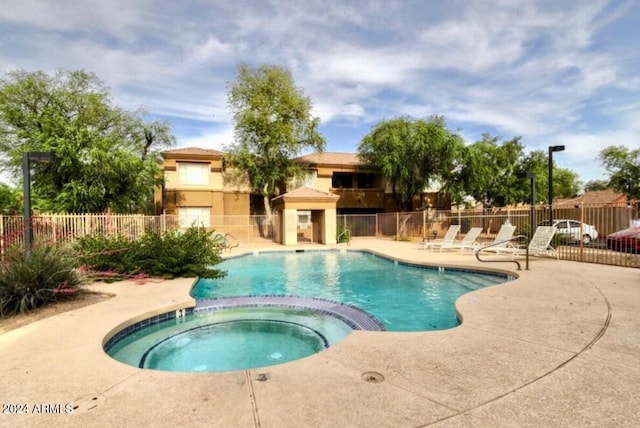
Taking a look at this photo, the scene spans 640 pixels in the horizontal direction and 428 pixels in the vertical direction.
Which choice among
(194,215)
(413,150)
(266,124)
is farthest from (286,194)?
(413,150)

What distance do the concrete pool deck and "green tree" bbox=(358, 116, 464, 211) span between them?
20.0 m

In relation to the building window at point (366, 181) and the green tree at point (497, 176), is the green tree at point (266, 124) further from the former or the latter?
the green tree at point (497, 176)

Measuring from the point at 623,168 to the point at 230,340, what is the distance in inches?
1315

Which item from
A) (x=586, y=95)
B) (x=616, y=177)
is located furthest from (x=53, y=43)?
(x=616, y=177)

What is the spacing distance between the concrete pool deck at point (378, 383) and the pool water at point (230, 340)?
2.44ft

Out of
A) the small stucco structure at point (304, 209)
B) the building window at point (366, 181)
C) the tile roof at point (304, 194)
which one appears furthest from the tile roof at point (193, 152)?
the building window at point (366, 181)

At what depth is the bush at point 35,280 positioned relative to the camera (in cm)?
575

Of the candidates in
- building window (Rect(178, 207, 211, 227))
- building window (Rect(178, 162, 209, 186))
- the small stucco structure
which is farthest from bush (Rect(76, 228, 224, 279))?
building window (Rect(178, 162, 209, 186))

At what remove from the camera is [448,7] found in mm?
10547

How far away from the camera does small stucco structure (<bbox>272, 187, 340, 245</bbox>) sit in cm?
2020

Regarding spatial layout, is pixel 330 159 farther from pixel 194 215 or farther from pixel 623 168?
pixel 623 168

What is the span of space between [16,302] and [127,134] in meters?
18.2

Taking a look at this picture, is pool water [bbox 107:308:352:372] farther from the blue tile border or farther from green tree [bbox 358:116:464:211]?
green tree [bbox 358:116:464:211]

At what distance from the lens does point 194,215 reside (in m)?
24.2
